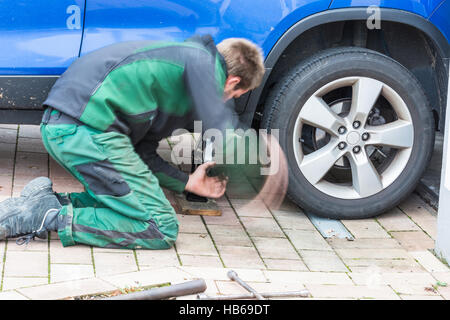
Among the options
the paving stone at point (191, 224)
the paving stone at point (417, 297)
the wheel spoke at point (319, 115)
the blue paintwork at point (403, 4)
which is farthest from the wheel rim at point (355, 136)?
the paving stone at point (417, 297)

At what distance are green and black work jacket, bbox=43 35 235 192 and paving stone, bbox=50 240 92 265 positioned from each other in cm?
60

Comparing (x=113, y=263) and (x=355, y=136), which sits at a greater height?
(x=355, y=136)

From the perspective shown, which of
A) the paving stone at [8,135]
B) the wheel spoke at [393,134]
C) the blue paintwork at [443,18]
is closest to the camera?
the blue paintwork at [443,18]

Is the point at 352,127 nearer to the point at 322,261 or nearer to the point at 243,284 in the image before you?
the point at 322,261

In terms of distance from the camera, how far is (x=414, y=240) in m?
4.55

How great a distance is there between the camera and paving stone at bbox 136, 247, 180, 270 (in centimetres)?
391

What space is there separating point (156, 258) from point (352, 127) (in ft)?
4.62

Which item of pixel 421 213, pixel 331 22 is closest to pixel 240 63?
pixel 331 22

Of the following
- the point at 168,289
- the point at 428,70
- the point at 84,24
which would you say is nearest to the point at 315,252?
the point at 168,289

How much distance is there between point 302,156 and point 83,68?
1388 mm

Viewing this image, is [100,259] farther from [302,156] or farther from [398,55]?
[398,55]

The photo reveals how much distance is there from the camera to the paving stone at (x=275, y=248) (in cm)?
417

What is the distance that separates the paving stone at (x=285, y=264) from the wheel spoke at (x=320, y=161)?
69 centimetres

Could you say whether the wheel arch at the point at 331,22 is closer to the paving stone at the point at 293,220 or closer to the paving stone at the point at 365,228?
the paving stone at the point at 293,220
